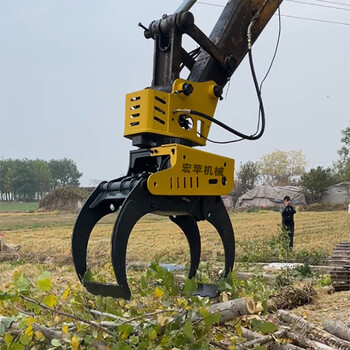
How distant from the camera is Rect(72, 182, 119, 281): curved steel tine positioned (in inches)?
124

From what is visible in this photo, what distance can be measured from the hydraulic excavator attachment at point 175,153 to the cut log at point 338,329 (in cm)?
74

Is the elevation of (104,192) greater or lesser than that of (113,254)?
greater

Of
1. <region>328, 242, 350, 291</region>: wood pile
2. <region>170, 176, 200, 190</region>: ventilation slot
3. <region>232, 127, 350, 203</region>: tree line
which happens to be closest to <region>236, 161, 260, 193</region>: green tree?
<region>232, 127, 350, 203</region>: tree line

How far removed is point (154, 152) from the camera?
3.10 m

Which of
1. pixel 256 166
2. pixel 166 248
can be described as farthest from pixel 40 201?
pixel 166 248

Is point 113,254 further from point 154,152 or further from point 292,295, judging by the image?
point 292,295

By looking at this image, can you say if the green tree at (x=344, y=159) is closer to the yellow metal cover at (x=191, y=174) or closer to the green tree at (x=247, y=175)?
the green tree at (x=247, y=175)

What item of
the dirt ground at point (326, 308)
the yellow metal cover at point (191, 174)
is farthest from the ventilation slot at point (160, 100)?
the dirt ground at point (326, 308)

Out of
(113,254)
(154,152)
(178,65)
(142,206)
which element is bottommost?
(113,254)

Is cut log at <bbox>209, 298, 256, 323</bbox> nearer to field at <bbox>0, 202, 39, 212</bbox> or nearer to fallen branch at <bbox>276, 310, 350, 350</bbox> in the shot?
fallen branch at <bbox>276, 310, 350, 350</bbox>

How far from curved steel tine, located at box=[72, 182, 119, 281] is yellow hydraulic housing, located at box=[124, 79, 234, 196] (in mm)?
486

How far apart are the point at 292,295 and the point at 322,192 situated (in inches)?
1176

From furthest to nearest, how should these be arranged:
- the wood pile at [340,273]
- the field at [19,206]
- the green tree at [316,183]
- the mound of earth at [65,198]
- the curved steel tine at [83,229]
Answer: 1. the field at [19,206]
2. the mound of earth at [65,198]
3. the green tree at [316,183]
4. the wood pile at [340,273]
5. the curved steel tine at [83,229]

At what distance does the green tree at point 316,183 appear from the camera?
108 ft
